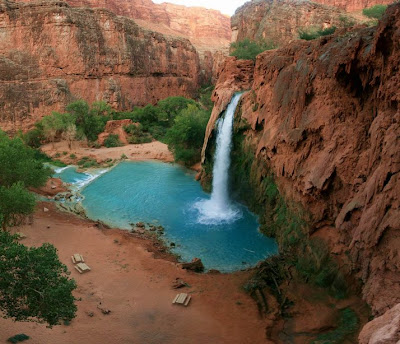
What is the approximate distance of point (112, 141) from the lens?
3559 centimetres

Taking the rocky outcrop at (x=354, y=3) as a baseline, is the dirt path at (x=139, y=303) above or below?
below

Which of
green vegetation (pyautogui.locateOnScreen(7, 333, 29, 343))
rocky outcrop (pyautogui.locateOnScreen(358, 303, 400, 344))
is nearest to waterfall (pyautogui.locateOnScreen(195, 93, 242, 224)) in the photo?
green vegetation (pyautogui.locateOnScreen(7, 333, 29, 343))

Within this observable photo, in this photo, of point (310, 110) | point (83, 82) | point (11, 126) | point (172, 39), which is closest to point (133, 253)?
point (310, 110)

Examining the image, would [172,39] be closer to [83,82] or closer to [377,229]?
[83,82]

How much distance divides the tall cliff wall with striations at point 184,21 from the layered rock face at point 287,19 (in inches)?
863

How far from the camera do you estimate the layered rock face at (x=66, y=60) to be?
3522 centimetres

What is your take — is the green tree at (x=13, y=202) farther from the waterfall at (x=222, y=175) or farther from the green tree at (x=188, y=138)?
the green tree at (x=188, y=138)

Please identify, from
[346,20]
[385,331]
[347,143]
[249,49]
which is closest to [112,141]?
[249,49]

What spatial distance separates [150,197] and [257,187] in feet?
23.7

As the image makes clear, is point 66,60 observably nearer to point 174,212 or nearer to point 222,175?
point 222,175

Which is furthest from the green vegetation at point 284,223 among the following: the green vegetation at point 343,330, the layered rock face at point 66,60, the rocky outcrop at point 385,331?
the layered rock face at point 66,60

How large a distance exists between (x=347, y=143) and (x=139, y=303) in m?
8.59

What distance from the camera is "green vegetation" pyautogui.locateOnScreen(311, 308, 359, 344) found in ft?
26.9

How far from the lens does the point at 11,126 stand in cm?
3466
